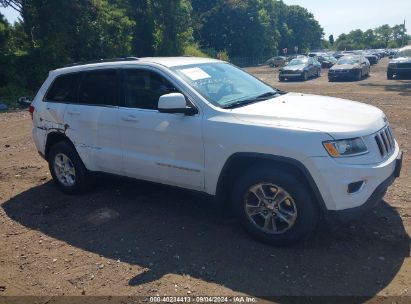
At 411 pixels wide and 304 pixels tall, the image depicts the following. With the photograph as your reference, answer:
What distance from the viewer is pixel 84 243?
14.4 ft

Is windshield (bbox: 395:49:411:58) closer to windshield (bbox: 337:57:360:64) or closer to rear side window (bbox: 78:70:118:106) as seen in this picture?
windshield (bbox: 337:57:360:64)

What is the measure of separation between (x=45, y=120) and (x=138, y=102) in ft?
5.94

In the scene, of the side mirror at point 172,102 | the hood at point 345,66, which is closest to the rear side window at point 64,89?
the side mirror at point 172,102

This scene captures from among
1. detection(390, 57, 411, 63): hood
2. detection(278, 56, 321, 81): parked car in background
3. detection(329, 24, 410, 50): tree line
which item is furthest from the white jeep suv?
detection(329, 24, 410, 50): tree line

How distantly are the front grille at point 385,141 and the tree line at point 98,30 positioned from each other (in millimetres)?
19104

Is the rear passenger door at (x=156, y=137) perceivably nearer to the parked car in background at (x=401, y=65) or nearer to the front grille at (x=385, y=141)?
the front grille at (x=385, y=141)

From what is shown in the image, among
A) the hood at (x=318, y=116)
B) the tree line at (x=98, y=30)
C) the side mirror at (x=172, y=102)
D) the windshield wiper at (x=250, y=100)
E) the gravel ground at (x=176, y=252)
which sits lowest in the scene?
the gravel ground at (x=176, y=252)

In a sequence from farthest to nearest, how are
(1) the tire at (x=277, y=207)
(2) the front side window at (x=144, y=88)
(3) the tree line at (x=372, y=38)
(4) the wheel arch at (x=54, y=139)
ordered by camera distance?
(3) the tree line at (x=372, y=38) < (4) the wheel arch at (x=54, y=139) < (2) the front side window at (x=144, y=88) < (1) the tire at (x=277, y=207)

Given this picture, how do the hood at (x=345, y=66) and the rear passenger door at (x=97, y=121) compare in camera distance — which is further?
the hood at (x=345, y=66)

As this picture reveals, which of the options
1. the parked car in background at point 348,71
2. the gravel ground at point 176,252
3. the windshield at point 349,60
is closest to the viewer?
the gravel ground at point 176,252

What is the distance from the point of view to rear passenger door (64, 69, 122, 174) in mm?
4957

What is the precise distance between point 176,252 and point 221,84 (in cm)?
193

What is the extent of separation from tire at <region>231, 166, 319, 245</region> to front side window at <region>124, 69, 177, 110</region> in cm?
133

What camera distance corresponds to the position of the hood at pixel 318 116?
143 inches
